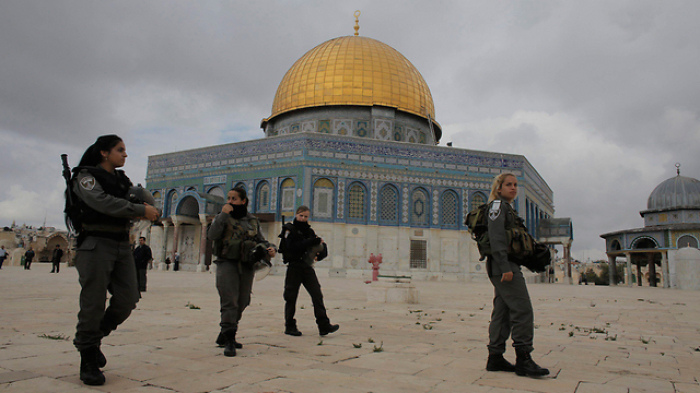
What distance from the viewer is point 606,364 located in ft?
13.7

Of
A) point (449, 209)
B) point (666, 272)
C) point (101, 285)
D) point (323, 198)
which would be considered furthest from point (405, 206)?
point (101, 285)

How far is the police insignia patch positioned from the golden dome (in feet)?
92.9

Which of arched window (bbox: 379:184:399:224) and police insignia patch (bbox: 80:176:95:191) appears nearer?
police insignia patch (bbox: 80:176:95:191)

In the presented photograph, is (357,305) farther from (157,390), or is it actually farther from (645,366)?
(157,390)

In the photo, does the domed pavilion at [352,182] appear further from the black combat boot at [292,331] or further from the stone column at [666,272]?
the black combat boot at [292,331]

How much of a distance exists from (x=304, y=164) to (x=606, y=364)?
77.3 ft

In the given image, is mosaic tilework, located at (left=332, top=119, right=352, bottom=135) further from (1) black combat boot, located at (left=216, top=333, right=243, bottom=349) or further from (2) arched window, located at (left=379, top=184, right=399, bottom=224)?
(1) black combat boot, located at (left=216, top=333, right=243, bottom=349)

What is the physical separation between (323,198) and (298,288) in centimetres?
2157

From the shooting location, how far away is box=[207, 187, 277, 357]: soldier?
4598 mm

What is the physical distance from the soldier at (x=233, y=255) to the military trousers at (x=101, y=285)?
965 mm

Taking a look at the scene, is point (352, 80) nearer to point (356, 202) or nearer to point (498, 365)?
point (356, 202)

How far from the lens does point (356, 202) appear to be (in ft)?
90.4

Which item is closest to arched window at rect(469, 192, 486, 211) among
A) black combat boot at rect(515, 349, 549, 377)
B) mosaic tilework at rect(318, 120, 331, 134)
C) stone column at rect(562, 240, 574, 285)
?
stone column at rect(562, 240, 574, 285)

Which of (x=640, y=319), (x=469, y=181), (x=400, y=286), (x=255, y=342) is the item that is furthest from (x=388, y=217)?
(x=255, y=342)
